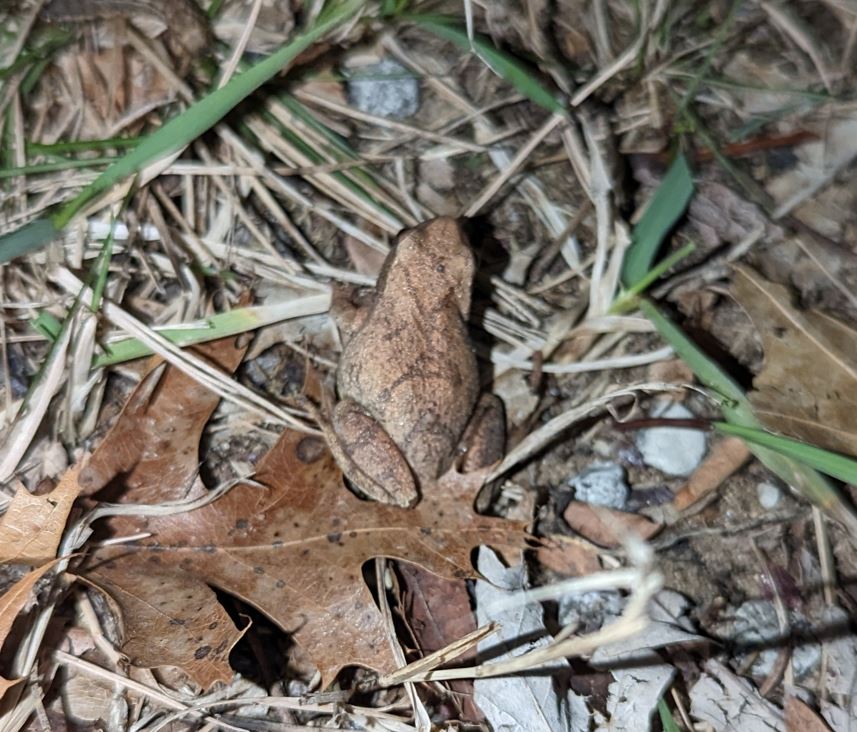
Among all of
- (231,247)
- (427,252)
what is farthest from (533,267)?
(231,247)

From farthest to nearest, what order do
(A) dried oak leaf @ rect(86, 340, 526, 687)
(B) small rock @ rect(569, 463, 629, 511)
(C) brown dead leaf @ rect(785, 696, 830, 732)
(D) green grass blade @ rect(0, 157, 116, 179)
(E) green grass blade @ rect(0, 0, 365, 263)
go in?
1. (B) small rock @ rect(569, 463, 629, 511)
2. (D) green grass blade @ rect(0, 157, 116, 179)
3. (C) brown dead leaf @ rect(785, 696, 830, 732)
4. (E) green grass blade @ rect(0, 0, 365, 263)
5. (A) dried oak leaf @ rect(86, 340, 526, 687)

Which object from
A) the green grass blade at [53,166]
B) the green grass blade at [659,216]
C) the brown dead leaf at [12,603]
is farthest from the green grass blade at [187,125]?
the green grass blade at [659,216]

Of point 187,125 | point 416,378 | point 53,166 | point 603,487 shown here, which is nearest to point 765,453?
point 603,487

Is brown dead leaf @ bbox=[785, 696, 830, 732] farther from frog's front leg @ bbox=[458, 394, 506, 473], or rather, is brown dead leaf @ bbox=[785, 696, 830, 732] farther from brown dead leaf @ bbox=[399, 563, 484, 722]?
frog's front leg @ bbox=[458, 394, 506, 473]

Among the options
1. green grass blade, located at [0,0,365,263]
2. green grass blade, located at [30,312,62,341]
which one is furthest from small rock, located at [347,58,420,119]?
green grass blade, located at [30,312,62,341]

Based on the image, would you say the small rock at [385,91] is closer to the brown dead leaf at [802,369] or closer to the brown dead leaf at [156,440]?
the brown dead leaf at [156,440]

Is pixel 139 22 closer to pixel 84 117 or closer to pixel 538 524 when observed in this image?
pixel 84 117

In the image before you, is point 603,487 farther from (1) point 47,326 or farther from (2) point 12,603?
(1) point 47,326
